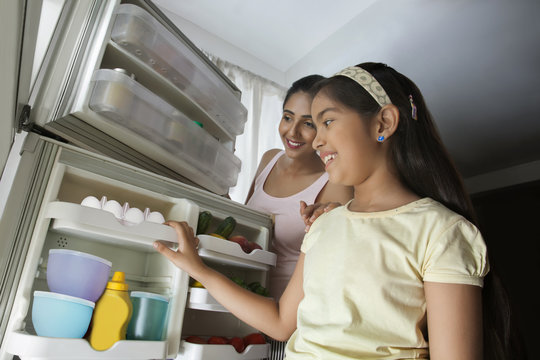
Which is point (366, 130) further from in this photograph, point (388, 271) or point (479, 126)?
point (479, 126)

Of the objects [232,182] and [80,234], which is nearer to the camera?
[80,234]

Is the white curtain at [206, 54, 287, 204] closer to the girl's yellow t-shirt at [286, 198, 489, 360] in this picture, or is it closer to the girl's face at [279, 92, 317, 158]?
the girl's face at [279, 92, 317, 158]

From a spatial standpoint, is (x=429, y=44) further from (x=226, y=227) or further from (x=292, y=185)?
(x=226, y=227)

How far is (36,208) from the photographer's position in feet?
2.66

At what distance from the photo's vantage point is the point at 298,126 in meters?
1.53

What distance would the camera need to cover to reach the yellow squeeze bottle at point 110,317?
786 mm

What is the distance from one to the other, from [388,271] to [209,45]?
211 centimetres

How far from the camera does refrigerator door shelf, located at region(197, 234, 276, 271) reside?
100 cm

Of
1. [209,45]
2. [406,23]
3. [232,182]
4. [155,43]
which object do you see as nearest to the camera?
[155,43]

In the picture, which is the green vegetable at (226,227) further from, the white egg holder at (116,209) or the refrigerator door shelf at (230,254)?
the white egg holder at (116,209)

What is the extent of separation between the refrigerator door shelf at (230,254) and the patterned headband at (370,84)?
0.51 meters

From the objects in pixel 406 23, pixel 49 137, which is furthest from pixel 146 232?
pixel 406 23

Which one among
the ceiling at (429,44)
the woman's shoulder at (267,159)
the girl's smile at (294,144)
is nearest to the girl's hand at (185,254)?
the girl's smile at (294,144)

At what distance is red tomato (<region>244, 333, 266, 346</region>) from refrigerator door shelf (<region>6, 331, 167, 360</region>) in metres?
0.34
